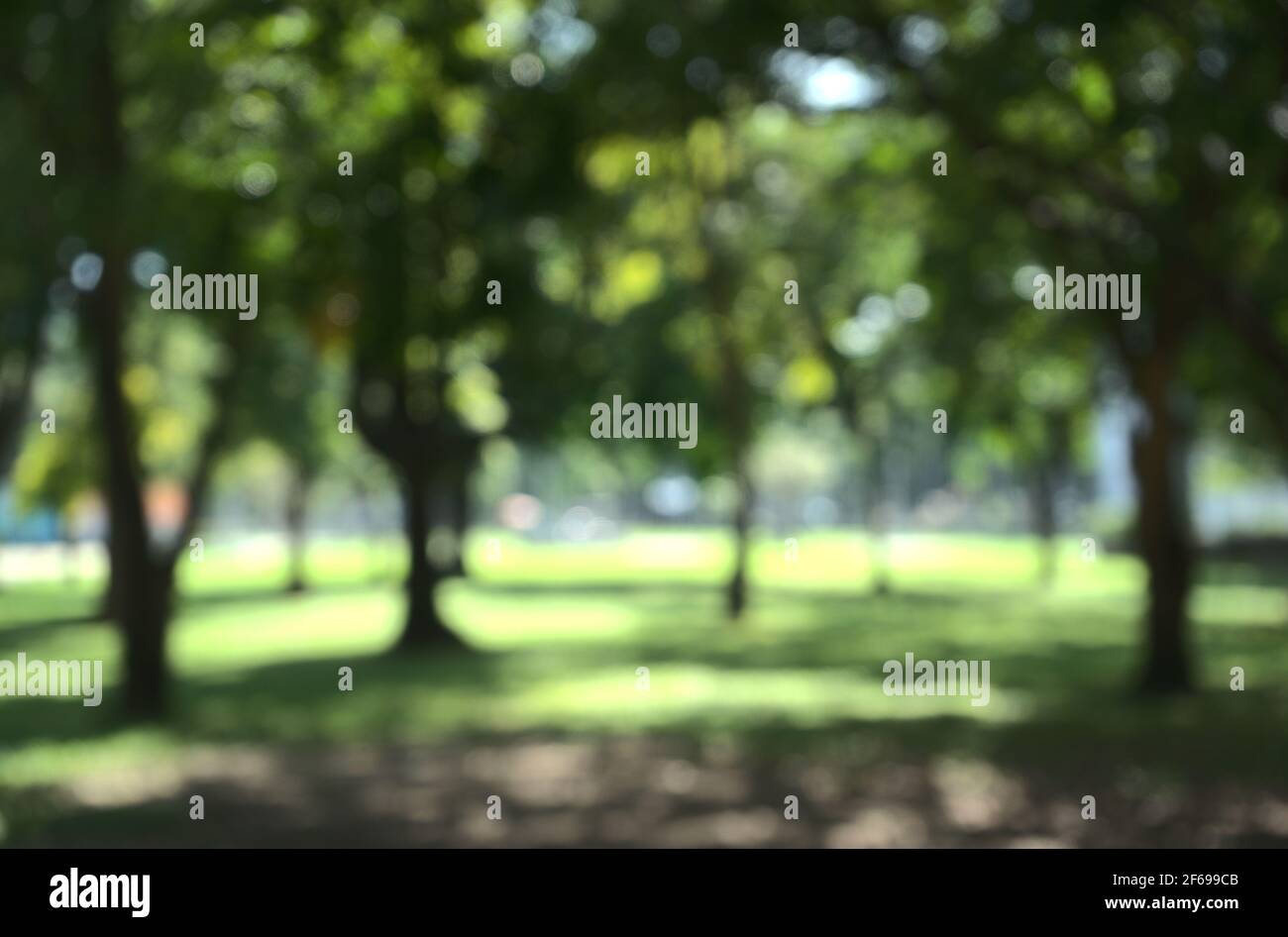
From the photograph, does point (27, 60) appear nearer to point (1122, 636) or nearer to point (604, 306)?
Result: point (604, 306)

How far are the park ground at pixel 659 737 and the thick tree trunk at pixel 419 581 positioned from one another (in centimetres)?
87

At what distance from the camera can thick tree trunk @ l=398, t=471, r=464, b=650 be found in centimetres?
2311

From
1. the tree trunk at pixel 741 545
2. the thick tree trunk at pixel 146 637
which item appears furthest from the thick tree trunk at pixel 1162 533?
the tree trunk at pixel 741 545

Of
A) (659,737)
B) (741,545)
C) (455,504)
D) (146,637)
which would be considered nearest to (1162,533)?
(659,737)

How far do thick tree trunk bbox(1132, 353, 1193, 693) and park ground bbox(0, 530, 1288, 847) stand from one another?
49cm

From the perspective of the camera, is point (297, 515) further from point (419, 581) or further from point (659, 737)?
point (659, 737)

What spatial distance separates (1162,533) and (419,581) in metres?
12.4

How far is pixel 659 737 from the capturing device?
15.5m

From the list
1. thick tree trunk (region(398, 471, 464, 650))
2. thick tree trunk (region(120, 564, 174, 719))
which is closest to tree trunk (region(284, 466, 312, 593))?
thick tree trunk (region(398, 471, 464, 650))

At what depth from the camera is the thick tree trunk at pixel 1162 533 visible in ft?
49.9

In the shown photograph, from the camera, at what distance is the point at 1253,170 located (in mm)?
11328

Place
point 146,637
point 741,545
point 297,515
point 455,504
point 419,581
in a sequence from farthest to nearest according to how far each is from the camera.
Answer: point 297,515 → point 455,504 → point 741,545 → point 419,581 → point 146,637

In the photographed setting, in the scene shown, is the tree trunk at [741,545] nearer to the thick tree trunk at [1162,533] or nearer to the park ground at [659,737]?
the park ground at [659,737]
